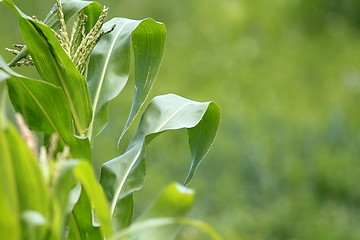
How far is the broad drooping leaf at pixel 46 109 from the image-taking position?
892mm

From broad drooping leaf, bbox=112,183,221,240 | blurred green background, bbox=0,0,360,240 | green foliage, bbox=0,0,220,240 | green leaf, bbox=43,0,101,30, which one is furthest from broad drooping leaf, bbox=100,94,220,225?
blurred green background, bbox=0,0,360,240

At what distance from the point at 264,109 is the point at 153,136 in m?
3.44

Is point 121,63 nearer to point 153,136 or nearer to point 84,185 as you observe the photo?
point 153,136

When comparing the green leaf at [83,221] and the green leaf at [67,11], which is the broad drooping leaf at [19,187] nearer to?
the green leaf at [83,221]

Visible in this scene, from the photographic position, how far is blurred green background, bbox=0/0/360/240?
3393mm

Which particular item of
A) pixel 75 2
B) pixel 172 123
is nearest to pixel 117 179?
pixel 172 123

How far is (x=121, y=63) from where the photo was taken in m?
1.05

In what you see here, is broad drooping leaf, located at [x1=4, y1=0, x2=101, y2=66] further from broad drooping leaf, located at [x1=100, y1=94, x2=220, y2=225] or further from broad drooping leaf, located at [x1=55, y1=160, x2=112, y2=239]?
broad drooping leaf, located at [x1=55, y1=160, x2=112, y2=239]

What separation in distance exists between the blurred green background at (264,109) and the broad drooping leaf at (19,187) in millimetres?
2533

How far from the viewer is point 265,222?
3.28m

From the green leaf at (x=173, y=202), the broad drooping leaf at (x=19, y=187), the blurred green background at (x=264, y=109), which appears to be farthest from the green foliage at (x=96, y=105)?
the blurred green background at (x=264, y=109)

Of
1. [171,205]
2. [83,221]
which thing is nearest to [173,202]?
[171,205]

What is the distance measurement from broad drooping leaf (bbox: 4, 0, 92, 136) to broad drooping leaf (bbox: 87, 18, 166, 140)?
2.3 inches

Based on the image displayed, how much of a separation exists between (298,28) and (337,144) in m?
1.69
